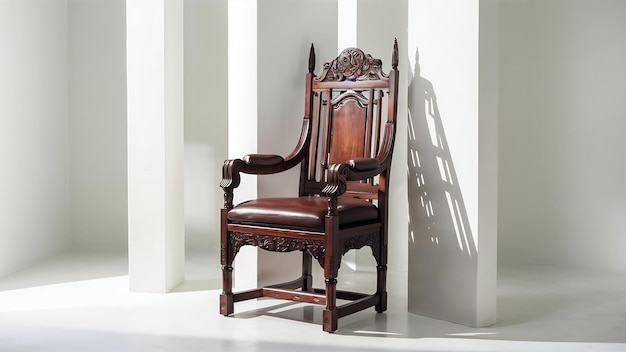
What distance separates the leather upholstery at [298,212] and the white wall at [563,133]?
208 cm

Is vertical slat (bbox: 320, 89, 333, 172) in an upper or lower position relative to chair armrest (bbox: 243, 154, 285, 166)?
upper

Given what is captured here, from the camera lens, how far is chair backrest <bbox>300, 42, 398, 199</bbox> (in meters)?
3.82

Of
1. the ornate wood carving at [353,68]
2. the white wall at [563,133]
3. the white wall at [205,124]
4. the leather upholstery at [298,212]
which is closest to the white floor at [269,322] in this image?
the leather upholstery at [298,212]

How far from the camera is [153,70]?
426cm

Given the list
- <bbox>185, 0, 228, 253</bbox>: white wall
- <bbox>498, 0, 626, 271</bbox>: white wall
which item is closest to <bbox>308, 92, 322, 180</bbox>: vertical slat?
<bbox>498, 0, 626, 271</bbox>: white wall

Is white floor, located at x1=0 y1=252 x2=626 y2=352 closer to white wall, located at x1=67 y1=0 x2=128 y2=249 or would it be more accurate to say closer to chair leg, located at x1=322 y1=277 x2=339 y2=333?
chair leg, located at x1=322 y1=277 x2=339 y2=333

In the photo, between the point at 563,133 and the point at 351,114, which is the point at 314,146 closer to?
the point at 351,114

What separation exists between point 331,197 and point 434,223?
2.19ft

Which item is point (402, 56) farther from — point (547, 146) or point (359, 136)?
point (359, 136)

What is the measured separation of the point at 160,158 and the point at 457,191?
65.8 inches

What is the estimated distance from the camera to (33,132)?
17.6ft

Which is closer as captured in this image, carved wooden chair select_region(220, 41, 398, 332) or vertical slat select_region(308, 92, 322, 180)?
carved wooden chair select_region(220, 41, 398, 332)

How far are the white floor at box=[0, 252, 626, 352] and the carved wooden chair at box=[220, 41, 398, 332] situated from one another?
139 millimetres

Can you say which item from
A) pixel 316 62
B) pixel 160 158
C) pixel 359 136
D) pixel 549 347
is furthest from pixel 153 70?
pixel 549 347
